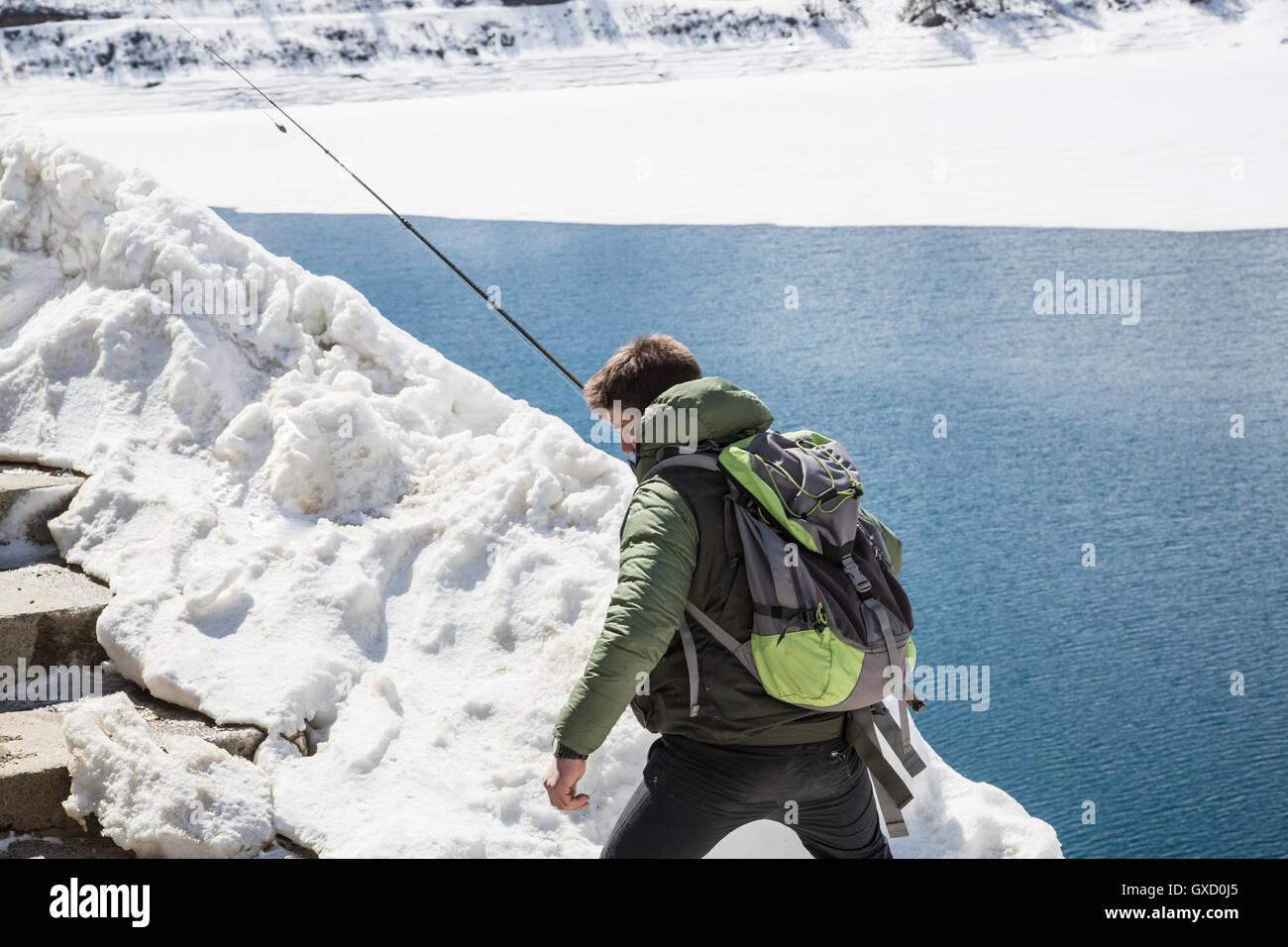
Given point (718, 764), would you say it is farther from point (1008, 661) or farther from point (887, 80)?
point (887, 80)

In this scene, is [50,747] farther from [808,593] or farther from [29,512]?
[808,593]

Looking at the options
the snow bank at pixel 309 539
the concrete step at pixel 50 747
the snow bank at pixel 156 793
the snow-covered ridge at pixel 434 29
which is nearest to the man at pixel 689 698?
the snow bank at pixel 309 539

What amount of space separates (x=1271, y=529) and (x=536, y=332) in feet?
12.4

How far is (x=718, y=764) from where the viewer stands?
1577mm

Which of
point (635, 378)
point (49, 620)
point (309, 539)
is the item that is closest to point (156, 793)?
point (49, 620)

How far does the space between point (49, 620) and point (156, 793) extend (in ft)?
1.85

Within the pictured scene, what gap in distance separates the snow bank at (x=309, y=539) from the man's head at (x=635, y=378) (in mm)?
872

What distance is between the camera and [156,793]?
1997 mm

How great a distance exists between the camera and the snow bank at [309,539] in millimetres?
2238

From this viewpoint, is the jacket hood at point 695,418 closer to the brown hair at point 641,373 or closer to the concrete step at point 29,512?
the brown hair at point 641,373

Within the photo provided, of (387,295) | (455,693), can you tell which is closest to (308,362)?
(455,693)

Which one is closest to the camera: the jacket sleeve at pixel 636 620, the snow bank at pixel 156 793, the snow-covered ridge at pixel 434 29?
the jacket sleeve at pixel 636 620

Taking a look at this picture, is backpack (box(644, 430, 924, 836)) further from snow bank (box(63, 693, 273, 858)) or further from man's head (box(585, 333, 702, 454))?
snow bank (box(63, 693, 273, 858))

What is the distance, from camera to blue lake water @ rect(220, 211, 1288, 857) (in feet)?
11.6
